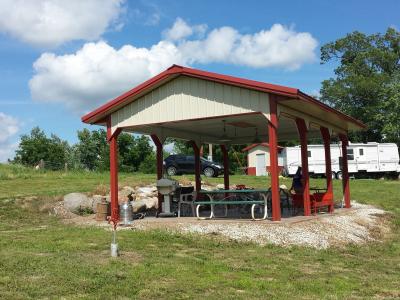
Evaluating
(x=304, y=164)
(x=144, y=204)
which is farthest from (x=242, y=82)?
(x=144, y=204)

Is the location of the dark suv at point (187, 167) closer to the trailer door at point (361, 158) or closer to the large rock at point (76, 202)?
the trailer door at point (361, 158)

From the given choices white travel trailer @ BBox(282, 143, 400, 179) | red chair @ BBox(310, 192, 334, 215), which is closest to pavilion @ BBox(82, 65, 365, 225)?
red chair @ BBox(310, 192, 334, 215)

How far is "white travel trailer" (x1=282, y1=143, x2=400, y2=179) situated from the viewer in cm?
3591

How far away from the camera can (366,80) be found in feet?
162

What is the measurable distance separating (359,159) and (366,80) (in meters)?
16.2

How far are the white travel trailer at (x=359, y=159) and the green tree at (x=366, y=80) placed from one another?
8.55 metres

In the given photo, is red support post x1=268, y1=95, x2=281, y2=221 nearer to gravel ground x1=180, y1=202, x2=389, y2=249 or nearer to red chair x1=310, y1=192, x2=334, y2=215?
gravel ground x1=180, y1=202, x2=389, y2=249

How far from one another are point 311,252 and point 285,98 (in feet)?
12.2

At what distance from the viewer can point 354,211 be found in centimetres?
1534

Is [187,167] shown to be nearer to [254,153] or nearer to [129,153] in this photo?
[254,153]

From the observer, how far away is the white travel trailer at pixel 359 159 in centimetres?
3591

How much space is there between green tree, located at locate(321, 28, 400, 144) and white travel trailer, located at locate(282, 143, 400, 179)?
855cm

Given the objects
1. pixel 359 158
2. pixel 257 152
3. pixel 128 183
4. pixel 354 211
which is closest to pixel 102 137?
pixel 257 152

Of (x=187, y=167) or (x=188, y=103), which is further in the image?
(x=187, y=167)
